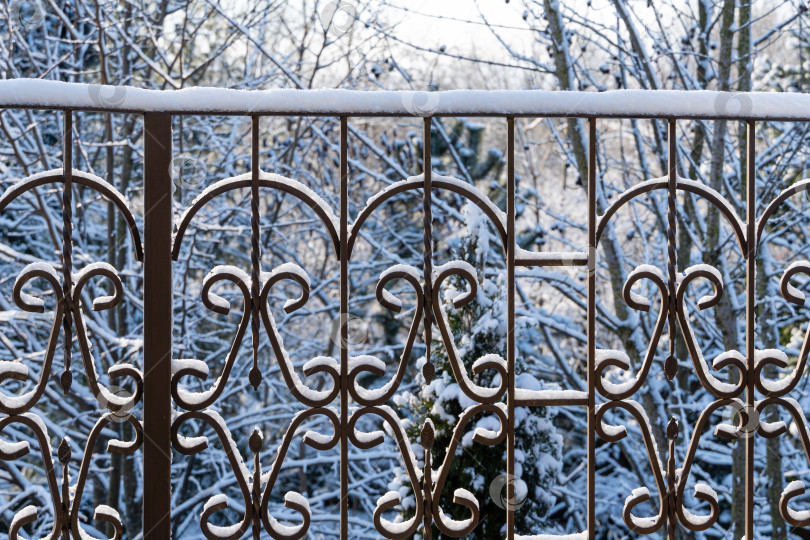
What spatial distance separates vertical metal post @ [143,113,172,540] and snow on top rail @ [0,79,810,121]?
2.6 inches

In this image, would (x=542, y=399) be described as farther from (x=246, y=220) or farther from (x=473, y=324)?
(x=246, y=220)

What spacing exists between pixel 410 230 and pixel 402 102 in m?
5.20

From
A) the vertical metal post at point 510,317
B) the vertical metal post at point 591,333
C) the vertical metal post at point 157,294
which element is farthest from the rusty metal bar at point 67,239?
the vertical metal post at point 591,333

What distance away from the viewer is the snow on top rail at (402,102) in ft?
4.01

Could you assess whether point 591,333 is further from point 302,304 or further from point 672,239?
point 302,304

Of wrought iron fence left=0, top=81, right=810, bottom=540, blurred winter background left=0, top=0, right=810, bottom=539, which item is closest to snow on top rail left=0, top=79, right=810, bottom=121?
wrought iron fence left=0, top=81, right=810, bottom=540

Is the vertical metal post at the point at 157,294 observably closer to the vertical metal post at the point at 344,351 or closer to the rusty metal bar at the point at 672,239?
the vertical metal post at the point at 344,351

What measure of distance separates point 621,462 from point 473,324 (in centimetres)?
360

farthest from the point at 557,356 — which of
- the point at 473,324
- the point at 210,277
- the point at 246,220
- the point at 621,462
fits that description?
the point at 210,277

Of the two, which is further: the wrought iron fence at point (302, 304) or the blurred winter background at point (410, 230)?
the blurred winter background at point (410, 230)

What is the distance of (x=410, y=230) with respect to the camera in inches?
255

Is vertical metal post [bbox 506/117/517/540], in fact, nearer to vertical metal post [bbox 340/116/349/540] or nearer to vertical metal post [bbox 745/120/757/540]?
vertical metal post [bbox 340/116/349/540]

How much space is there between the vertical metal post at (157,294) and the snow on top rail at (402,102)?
0.21ft

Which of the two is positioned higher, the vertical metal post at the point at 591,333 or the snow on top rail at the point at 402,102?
the snow on top rail at the point at 402,102
